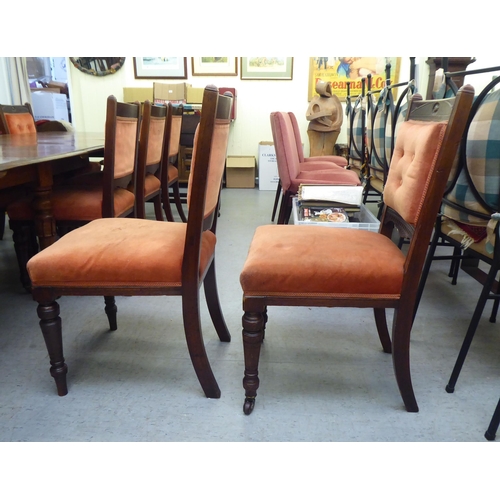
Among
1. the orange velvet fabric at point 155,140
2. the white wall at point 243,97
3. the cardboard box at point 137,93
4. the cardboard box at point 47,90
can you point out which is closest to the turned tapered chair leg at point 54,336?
the orange velvet fabric at point 155,140

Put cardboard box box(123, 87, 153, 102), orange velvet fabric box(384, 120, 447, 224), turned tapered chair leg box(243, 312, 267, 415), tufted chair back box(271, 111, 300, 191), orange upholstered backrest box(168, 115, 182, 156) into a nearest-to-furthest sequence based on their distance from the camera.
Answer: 1. orange velvet fabric box(384, 120, 447, 224)
2. turned tapered chair leg box(243, 312, 267, 415)
3. tufted chair back box(271, 111, 300, 191)
4. orange upholstered backrest box(168, 115, 182, 156)
5. cardboard box box(123, 87, 153, 102)

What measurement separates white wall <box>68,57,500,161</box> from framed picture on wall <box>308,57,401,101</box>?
10 cm

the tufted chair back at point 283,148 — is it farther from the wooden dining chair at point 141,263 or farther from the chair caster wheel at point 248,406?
the chair caster wheel at point 248,406

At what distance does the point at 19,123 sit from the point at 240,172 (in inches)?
92.6

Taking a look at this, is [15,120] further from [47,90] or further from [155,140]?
[47,90]

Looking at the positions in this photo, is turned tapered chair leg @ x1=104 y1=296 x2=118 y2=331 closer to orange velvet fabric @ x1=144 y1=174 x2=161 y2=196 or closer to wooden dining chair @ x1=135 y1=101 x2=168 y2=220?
wooden dining chair @ x1=135 y1=101 x2=168 y2=220

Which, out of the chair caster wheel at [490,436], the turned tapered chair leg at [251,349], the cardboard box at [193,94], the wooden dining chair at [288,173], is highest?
the cardboard box at [193,94]

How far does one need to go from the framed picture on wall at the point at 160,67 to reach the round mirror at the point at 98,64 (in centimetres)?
21

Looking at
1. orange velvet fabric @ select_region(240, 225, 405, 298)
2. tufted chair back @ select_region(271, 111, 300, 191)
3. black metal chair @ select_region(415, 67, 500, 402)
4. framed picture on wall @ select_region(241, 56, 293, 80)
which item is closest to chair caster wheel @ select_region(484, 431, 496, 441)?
black metal chair @ select_region(415, 67, 500, 402)

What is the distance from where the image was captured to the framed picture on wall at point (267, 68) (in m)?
4.56

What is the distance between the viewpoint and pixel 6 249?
96.3 inches

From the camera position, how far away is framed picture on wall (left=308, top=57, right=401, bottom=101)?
4.43 metres

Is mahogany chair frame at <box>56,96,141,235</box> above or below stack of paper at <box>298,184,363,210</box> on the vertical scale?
above
